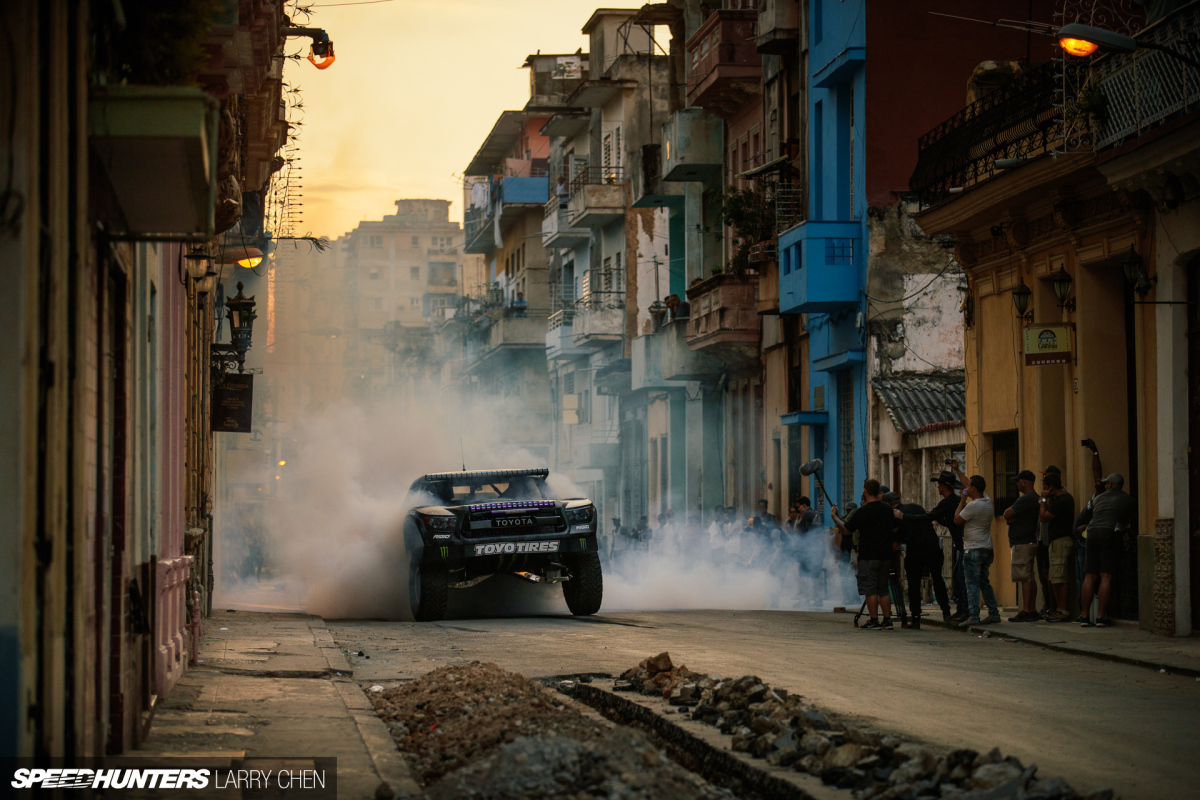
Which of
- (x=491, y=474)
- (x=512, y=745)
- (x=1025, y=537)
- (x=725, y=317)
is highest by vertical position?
(x=725, y=317)

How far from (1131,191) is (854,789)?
38.1 ft

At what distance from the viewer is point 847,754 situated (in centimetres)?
753

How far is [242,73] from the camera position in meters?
14.8

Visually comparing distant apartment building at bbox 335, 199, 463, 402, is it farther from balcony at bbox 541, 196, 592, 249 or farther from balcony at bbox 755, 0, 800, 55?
balcony at bbox 755, 0, 800, 55

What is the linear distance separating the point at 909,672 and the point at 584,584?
7244mm

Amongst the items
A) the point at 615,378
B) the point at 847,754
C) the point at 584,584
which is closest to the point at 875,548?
the point at 584,584

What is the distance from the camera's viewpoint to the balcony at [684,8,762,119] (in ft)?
114

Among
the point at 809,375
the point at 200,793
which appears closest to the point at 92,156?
the point at 200,793

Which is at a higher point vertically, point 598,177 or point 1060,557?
point 598,177

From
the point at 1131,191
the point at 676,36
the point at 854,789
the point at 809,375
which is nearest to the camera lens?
the point at 854,789

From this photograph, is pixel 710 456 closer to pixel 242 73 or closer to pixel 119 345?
pixel 242 73

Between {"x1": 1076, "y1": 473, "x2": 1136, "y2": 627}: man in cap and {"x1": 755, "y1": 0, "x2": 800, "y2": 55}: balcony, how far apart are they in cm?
1771

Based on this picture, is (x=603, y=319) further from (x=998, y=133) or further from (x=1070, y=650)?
(x=1070, y=650)

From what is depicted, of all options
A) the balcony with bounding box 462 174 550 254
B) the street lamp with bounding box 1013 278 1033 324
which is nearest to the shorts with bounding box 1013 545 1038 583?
the street lamp with bounding box 1013 278 1033 324
